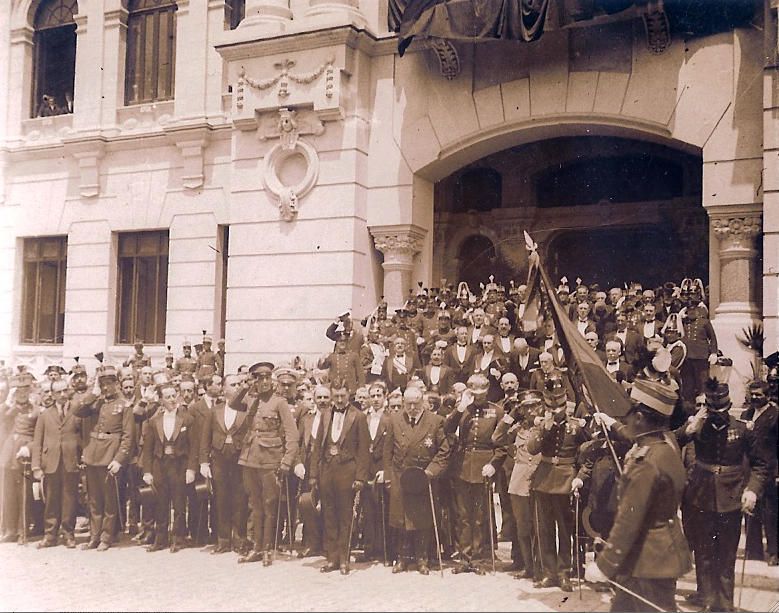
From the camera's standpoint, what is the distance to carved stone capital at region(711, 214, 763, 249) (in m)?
11.0

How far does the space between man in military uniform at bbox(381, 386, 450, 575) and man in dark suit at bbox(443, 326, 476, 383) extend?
1662mm

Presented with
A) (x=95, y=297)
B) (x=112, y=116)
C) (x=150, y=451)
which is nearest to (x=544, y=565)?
(x=150, y=451)

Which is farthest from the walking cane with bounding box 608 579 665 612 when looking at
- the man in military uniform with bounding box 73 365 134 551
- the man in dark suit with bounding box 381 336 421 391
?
the man in military uniform with bounding box 73 365 134 551

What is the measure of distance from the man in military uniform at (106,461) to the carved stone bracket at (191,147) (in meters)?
7.46

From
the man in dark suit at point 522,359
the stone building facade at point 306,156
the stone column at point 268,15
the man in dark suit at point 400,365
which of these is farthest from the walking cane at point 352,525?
the stone column at point 268,15

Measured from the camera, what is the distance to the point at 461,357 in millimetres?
10508

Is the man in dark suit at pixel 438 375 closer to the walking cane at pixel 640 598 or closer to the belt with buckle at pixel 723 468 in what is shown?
the belt with buckle at pixel 723 468

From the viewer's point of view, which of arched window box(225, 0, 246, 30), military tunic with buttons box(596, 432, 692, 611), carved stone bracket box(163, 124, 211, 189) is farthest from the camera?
arched window box(225, 0, 246, 30)

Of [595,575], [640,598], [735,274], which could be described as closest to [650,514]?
[595,575]

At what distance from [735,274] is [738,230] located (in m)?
0.56

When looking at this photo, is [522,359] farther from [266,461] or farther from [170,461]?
[170,461]

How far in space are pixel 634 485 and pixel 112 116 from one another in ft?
48.3

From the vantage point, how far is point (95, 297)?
17.6m

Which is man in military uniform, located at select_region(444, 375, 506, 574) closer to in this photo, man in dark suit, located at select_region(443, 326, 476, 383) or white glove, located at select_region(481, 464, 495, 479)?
white glove, located at select_region(481, 464, 495, 479)
